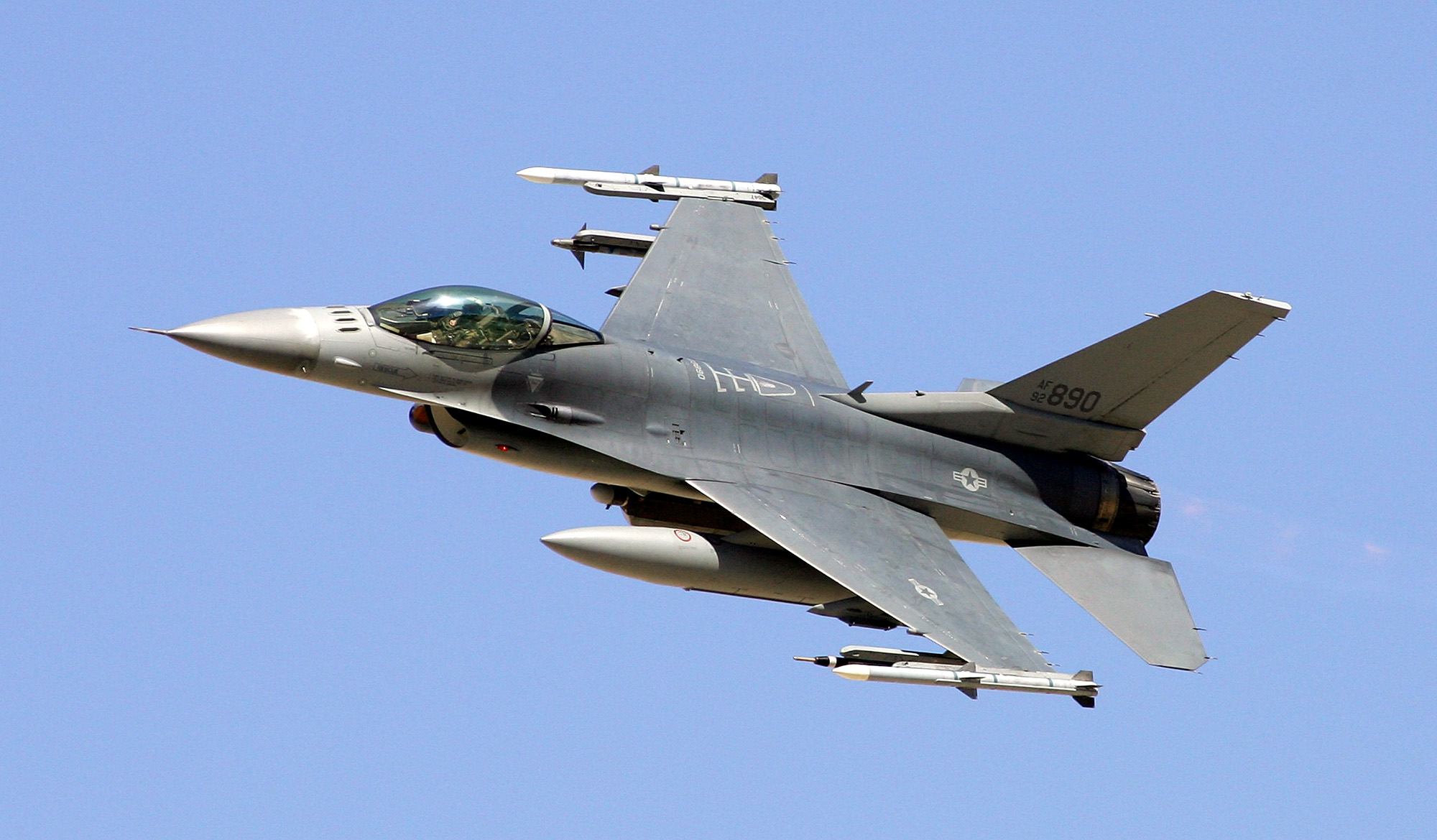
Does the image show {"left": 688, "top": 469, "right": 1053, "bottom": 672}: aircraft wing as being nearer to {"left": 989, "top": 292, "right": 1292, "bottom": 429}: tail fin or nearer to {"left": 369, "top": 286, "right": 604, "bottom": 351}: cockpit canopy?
{"left": 989, "top": 292, "right": 1292, "bottom": 429}: tail fin

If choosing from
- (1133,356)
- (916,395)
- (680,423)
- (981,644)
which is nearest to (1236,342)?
(1133,356)

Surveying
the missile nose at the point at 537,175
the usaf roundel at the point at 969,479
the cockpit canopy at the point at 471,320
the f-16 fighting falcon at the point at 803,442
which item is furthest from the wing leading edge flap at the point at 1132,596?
the missile nose at the point at 537,175

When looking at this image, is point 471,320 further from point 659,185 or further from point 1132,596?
point 1132,596

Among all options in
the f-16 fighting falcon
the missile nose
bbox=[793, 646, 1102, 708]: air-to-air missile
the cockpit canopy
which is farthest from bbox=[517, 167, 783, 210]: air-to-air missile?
bbox=[793, 646, 1102, 708]: air-to-air missile

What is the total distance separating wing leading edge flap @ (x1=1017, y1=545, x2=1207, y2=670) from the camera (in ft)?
81.3

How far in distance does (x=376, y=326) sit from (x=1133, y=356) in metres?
10.2

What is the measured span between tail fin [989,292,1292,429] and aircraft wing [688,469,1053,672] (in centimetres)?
260

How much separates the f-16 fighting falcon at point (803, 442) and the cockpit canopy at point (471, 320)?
27 millimetres

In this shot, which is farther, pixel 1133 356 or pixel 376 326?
pixel 1133 356

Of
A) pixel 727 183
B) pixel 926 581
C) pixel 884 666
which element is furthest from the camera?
pixel 727 183

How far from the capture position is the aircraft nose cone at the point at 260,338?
23047 millimetres

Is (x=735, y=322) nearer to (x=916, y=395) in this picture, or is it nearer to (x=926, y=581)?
(x=916, y=395)

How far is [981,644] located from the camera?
77.8 feet

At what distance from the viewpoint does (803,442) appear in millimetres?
25484
